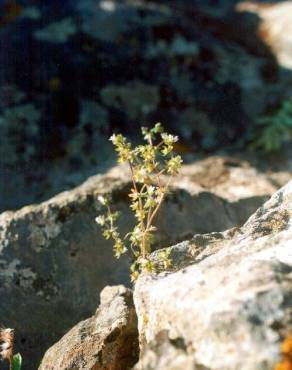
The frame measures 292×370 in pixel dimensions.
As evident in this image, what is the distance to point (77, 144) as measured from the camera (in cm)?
963

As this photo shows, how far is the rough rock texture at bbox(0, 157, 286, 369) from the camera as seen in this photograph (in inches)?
182

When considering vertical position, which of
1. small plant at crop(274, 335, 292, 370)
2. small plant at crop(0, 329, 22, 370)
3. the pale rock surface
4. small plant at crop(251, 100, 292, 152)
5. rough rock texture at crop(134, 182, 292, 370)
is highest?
the pale rock surface

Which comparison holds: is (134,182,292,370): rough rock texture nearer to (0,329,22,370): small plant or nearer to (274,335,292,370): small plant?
(274,335,292,370): small plant

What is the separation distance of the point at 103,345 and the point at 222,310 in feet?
4.91

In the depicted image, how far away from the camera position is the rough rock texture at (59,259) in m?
4.63

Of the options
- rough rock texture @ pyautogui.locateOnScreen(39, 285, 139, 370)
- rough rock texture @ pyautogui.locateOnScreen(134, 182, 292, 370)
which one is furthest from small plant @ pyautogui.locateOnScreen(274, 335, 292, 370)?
rough rock texture @ pyautogui.locateOnScreen(39, 285, 139, 370)

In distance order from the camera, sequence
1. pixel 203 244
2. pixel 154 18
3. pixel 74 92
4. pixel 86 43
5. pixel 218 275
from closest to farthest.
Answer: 1. pixel 218 275
2. pixel 203 244
3. pixel 74 92
4. pixel 86 43
5. pixel 154 18

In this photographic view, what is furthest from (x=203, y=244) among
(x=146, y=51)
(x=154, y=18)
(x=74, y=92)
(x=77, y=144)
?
(x=154, y=18)

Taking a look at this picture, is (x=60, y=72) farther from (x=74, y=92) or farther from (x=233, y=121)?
(x=233, y=121)

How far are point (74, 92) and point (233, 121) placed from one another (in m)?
3.60

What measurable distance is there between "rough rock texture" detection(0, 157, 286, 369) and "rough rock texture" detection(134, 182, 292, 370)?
2.06 meters

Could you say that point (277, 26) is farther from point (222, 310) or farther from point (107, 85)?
point (222, 310)

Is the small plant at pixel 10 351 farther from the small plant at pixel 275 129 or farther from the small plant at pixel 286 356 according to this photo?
the small plant at pixel 275 129

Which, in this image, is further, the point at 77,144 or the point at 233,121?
the point at 233,121
